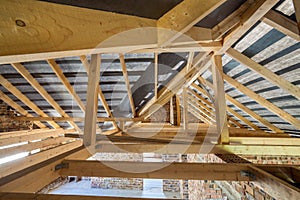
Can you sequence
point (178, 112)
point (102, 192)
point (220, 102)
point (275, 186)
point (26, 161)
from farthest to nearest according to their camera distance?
point (102, 192) → point (178, 112) → point (220, 102) → point (26, 161) → point (275, 186)

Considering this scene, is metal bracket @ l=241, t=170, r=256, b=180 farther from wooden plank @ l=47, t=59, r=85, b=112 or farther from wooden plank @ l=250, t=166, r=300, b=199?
wooden plank @ l=47, t=59, r=85, b=112

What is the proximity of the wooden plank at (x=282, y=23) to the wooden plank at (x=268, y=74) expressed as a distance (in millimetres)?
624

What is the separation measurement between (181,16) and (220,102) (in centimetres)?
176

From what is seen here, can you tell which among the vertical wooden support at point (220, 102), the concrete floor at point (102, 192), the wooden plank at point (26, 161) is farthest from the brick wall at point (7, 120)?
the vertical wooden support at point (220, 102)

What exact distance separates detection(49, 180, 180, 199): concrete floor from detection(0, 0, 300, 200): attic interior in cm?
88

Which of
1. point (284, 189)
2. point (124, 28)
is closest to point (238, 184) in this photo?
point (284, 189)

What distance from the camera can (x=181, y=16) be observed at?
648 millimetres

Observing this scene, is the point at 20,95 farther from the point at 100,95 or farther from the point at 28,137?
the point at 100,95

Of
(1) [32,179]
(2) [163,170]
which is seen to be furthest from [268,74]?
(1) [32,179]

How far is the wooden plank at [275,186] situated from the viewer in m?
0.77

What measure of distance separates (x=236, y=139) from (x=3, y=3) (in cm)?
278

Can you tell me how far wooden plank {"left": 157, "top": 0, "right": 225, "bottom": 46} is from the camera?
62 centimetres

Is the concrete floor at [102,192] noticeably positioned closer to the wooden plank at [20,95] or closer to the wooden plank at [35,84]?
the wooden plank at [20,95]

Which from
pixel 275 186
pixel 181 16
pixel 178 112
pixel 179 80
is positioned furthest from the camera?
pixel 178 112
